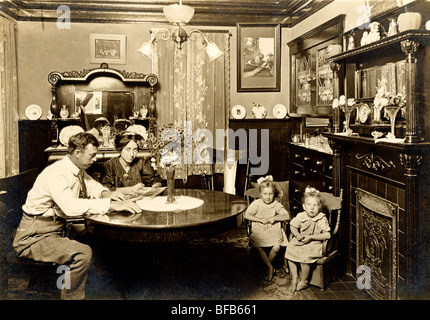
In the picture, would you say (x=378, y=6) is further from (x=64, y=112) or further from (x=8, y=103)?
(x=8, y=103)

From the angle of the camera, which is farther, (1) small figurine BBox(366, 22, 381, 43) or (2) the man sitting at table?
(1) small figurine BBox(366, 22, 381, 43)

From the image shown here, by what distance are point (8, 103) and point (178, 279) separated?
4.04 m

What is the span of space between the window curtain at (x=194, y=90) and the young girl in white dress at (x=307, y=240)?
126 inches

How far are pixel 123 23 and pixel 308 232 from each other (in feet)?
15.1

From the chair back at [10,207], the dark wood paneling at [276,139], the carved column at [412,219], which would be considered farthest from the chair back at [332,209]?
the dark wood paneling at [276,139]

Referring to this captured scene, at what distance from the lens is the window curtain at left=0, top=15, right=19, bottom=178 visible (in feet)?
18.2

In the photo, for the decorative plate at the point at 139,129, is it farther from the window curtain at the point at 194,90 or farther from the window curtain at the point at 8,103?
the window curtain at the point at 8,103

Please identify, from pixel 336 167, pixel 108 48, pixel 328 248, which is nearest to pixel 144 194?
pixel 328 248

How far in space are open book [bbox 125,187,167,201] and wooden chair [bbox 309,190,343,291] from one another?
1521mm

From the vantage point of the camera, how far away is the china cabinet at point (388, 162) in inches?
110

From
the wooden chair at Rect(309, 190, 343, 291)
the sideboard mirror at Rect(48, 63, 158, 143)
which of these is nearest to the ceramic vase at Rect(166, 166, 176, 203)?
the wooden chair at Rect(309, 190, 343, 291)

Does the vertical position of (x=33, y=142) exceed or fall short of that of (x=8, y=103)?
it falls short

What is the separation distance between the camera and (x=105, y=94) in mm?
6434

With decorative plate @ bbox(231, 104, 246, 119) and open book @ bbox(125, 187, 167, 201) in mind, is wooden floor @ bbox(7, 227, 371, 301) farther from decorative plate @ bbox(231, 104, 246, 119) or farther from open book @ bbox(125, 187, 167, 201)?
decorative plate @ bbox(231, 104, 246, 119)
